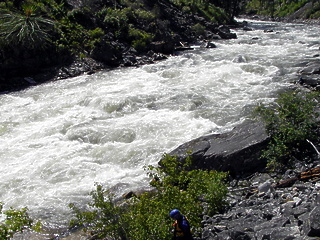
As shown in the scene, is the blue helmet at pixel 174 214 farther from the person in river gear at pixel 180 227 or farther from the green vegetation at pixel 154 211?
the green vegetation at pixel 154 211

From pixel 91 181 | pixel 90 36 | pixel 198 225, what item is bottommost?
pixel 91 181

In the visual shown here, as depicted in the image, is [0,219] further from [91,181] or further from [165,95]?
[165,95]

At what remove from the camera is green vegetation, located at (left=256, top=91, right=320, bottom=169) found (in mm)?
9578

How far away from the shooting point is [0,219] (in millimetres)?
8977

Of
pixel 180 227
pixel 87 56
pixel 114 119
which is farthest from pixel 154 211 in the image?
pixel 87 56

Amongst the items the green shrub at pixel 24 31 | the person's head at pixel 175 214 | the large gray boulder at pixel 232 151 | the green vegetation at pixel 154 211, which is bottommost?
the large gray boulder at pixel 232 151

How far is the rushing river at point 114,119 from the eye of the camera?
10.6 metres


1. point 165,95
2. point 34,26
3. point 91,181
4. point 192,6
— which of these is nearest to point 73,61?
point 34,26

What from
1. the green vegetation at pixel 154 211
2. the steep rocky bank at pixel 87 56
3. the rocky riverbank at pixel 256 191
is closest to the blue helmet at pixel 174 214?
the green vegetation at pixel 154 211

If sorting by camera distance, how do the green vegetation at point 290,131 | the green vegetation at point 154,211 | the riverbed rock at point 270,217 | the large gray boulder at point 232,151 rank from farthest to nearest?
the large gray boulder at point 232,151
the green vegetation at point 290,131
the green vegetation at point 154,211
the riverbed rock at point 270,217

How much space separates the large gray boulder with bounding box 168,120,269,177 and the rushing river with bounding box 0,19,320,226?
1.29m

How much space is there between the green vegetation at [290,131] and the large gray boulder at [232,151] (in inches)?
13.1

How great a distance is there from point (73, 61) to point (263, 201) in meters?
18.5

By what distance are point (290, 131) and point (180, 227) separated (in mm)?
5159
